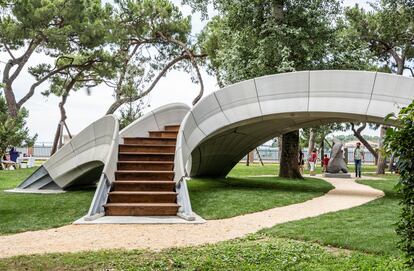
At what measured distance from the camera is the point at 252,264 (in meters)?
4.86

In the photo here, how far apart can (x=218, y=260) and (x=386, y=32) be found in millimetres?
21535

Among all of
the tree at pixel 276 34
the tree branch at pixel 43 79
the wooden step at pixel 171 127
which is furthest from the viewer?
the tree branch at pixel 43 79

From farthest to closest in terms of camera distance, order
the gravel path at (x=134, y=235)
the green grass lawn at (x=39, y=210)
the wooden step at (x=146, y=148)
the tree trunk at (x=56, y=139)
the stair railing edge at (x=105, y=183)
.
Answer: the tree trunk at (x=56, y=139)
the wooden step at (x=146, y=148)
the stair railing edge at (x=105, y=183)
the green grass lawn at (x=39, y=210)
the gravel path at (x=134, y=235)

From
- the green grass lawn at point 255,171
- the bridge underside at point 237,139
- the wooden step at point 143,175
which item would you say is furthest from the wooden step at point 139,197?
the green grass lawn at point 255,171

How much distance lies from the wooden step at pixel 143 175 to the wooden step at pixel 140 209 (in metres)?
1.21

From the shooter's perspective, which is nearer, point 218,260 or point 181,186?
point 218,260

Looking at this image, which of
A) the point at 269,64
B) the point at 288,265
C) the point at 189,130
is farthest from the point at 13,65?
the point at 288,265

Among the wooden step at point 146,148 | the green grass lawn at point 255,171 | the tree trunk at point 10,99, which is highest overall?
the tree trunk at point 10,99

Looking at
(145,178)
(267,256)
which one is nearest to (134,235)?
(267,256)

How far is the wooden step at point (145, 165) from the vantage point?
33.1 ft

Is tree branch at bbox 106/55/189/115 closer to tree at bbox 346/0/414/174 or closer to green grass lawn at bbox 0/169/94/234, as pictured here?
tree at bbox 346/0/414/174

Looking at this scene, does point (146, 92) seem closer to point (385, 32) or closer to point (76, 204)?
point (385, 32)

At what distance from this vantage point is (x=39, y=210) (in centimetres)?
907

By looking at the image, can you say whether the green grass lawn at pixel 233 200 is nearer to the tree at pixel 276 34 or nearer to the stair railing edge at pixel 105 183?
the stair railing edge at pixel 105 183
